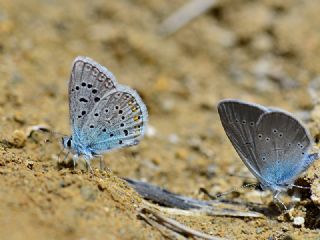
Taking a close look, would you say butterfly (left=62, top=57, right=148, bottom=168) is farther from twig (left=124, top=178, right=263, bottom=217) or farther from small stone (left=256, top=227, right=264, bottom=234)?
small stone (left=256, top=227, right=264, bottom=234)

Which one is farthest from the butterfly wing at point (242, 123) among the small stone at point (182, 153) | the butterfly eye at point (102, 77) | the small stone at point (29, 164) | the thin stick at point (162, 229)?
the small stone at point (182, 153)

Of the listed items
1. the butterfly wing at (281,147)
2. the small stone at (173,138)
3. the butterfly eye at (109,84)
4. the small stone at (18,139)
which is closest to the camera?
the butterfly wing at (281,147)

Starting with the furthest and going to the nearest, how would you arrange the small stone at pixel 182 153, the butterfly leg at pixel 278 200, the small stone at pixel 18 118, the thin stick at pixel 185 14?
the thin stick at pixel 185 14
the small stone at pixel 182 153
the small stone at pixel 18 118
the butterfly leg at pixel 278 200

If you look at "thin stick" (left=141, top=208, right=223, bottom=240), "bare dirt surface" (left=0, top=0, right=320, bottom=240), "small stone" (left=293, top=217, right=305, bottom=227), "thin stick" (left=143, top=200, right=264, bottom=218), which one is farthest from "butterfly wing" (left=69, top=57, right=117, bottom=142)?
"small stone" (left=293, top=217, right=305, bottom=227)

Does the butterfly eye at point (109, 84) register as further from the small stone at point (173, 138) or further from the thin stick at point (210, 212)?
the small stone at point (173, 138)

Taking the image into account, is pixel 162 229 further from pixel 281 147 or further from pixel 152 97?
pixel 152 97

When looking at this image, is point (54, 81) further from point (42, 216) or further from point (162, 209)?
point (42, 216)

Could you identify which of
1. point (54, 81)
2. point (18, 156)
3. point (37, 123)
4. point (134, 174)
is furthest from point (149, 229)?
point (54, 81)
